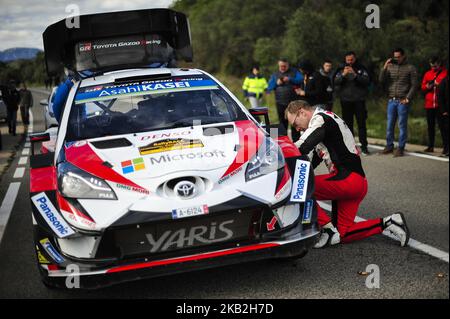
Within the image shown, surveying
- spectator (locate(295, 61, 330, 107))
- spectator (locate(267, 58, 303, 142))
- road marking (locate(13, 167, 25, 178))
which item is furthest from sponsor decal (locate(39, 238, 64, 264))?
spectator (locate(267, 58, 303, 142))

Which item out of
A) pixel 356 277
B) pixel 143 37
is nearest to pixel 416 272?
pixel 356 277

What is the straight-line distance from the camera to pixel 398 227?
5391 mm

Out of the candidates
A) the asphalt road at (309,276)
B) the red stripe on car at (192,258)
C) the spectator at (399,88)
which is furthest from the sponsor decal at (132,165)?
the spectator at (399,88)

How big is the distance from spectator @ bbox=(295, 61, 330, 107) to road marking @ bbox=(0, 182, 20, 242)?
17.6ft

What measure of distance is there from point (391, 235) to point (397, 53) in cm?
621

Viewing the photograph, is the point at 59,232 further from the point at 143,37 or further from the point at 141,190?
the point at 143,37

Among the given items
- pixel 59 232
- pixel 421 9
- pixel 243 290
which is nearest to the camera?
pixel 59 232

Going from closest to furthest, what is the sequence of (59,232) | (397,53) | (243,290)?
(59,232) < (243,290) < (397,53)

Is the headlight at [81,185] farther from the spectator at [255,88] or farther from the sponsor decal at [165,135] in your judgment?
the spectator at [255,88]

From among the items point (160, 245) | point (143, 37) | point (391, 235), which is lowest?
point (391, 235)

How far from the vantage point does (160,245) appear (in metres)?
4.16

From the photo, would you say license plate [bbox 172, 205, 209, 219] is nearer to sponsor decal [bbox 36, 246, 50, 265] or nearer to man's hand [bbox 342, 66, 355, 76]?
sponsor decal [bbox 36, 246, 50, 265]

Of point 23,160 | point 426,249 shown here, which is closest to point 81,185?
point 426,249

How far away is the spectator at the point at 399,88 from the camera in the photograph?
A: 1092 cm
